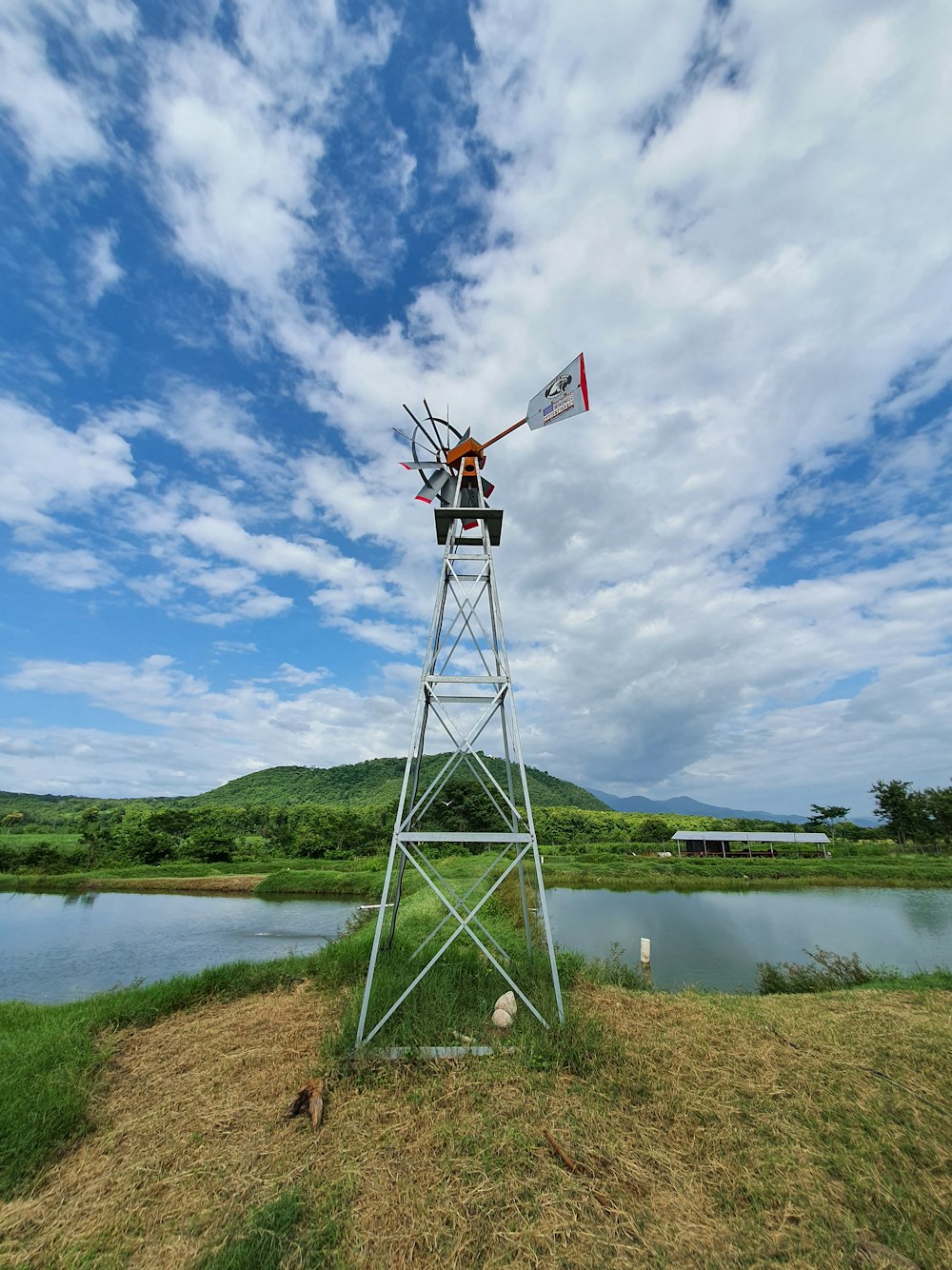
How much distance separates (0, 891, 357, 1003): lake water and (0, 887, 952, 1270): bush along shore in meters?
8.17

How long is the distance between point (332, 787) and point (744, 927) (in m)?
66.3

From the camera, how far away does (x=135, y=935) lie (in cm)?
1995

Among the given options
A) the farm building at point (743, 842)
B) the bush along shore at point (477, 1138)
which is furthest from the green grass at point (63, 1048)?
the farm building at point (743, 842)

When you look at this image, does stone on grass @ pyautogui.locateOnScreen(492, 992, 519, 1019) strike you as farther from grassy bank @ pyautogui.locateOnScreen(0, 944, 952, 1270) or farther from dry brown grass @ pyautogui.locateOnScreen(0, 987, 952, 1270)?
dry brown grass @ pyautogui.locateOnScreen(0, 987, 952, 1270)

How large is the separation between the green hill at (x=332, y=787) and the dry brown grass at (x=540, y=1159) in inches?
2363

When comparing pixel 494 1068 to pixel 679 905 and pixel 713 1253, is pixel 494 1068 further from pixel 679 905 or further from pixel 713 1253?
pixel 679 905

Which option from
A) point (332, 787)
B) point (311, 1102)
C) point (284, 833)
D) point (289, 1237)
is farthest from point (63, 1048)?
point (332, 787)

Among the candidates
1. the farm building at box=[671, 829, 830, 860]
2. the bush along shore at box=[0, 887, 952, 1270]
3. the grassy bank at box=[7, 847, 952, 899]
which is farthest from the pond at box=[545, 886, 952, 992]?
the farm building at box=[671, 829, 830, 860]

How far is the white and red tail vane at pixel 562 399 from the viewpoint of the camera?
7371 millimetres

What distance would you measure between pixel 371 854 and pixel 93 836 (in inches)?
835

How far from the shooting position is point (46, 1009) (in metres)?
8.10

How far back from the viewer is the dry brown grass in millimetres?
3441

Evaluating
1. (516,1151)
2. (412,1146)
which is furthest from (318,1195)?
(516,1151)

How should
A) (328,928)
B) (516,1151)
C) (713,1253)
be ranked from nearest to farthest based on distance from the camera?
(713,1253)
(516,1151)
(328,928)
